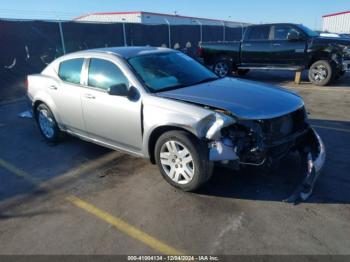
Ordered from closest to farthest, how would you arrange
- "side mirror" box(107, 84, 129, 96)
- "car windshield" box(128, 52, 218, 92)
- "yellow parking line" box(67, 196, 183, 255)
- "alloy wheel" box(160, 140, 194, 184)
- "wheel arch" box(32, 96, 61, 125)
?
1. "yellow parking line" box(67, 196, 183, 255)
2. "alloy wheel" box(160, 140, 194, 184)
3. "side mirror" box(107, 84, 129, 96)
4. "car windshield" box(128, 52, 218, 92)
5. "wheel arch" box(32, 96, 61, 125)

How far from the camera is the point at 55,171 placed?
15.5 ft

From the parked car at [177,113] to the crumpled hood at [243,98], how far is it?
12 mm

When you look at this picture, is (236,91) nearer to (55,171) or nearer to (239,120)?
(239,120)

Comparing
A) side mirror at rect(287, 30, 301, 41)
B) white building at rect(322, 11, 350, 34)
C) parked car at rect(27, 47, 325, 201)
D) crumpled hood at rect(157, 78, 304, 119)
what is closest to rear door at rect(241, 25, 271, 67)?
side mirror at rect(287, 30, 301, 41)

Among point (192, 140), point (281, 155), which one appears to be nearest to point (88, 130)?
point (192, 140)

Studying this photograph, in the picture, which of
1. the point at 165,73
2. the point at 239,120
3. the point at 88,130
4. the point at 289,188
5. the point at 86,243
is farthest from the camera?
the point at 88,130

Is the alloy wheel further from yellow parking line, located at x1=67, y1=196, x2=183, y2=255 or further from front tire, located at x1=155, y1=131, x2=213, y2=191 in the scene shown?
yellow parking line, located at x1=67, y1=196, x2=183, y2=255

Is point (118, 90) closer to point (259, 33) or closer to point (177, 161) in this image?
point (177, 161)

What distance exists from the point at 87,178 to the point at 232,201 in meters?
2.02

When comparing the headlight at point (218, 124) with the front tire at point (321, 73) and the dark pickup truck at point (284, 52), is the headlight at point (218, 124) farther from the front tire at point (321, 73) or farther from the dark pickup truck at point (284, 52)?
the front tire at point (321, 73)

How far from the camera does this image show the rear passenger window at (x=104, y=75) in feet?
14.4

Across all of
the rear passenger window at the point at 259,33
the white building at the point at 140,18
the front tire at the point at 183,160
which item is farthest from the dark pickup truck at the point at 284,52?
the white building at the point at 140,18

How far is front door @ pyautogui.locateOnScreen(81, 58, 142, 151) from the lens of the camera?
13.7ft

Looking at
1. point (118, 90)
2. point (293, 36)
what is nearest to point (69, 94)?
point (118, 90)
